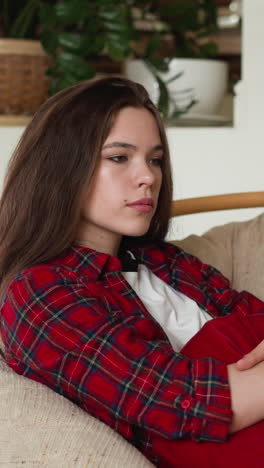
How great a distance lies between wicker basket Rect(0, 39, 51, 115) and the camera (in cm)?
228

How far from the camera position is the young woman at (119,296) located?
978 mm

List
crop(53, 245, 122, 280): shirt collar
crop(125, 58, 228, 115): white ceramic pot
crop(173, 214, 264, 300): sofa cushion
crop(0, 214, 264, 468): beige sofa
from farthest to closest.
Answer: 1. crop(125, 58, 228, 115): white ceramic pot
2. crop(173, 214, 264, 300): sofa cushion
3. crop(53, 245, 122, 280): shirt collar
4. crop(0, 214, 264, 468): beige sofa

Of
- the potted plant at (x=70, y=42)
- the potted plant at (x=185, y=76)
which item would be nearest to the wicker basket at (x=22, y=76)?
the potted plant at (x=70, y=42)

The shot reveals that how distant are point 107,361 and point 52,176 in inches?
12.6

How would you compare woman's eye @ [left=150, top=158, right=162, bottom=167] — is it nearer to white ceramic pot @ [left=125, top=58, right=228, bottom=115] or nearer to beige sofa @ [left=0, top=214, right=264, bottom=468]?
beige sofa @ [left=0, top=214, right=264, bottom=468]

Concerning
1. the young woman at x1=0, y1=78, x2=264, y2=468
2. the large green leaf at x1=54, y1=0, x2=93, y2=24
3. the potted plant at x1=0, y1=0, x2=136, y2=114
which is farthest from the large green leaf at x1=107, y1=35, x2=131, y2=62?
the young woman at x1=0, y1=78, x2=264, y2=468

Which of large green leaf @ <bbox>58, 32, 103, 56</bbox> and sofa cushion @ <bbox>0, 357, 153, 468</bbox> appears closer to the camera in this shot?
sofa cushion @ <bbox>0, 357, 153, 468</bbox>

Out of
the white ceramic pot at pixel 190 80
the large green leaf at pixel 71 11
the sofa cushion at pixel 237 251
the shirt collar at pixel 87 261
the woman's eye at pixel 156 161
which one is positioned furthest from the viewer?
the white ceramic pot at pixel 190 80

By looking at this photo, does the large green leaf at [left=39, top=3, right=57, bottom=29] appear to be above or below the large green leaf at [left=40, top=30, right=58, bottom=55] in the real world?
above

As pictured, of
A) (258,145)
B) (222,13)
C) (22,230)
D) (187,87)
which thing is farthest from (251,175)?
(22,230)

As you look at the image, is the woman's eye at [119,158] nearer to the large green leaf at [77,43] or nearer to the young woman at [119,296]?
the young woman at [119,296]

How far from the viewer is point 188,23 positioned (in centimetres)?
255

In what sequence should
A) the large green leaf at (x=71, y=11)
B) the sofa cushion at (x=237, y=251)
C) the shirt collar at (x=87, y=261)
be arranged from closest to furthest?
the shirt collar at (x=87, y=261)
the sofa cushion at (x=237, y=251)
the large green leaf at (x=71, y=11)

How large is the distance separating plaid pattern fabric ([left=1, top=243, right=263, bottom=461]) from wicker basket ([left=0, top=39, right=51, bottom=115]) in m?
1.28
